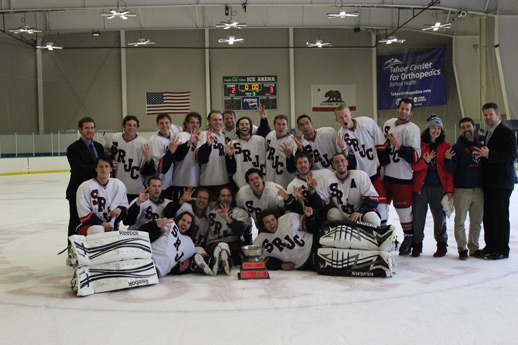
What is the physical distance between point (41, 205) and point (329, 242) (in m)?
7.58

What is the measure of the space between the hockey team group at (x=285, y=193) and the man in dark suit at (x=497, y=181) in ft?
0.04

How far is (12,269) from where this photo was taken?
5.29 metres

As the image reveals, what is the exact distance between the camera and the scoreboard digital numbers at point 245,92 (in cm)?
2198

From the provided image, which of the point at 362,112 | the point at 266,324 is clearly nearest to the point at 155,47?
the point at 362,112

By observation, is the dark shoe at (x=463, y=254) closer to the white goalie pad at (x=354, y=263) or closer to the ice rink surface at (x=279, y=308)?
the ice rink surface at (x=279, y=308)

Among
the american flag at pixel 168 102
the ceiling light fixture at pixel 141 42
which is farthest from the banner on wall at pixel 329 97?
the ceiling light fixture at pixel 141 42

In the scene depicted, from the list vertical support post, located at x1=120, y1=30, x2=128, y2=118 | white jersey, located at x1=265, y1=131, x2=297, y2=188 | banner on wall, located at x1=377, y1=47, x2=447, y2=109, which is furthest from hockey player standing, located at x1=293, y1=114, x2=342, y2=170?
vertical support post, located at x1=120, y1=30, x2=128, y2=118

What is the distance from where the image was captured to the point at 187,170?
19.2 ft

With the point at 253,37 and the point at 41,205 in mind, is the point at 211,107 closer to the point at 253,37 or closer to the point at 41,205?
the point at 253,37

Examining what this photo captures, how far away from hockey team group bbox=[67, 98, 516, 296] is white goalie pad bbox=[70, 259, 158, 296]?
0.5 inches

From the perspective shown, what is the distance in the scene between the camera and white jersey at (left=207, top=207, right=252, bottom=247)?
5.41 metres

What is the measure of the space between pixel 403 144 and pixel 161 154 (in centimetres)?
263

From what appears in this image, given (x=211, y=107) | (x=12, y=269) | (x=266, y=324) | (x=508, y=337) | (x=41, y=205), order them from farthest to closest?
1. (x=211, y=107)
2. (x=41, y=205)
3. (x=12, y=269)
4. (x=266, y=324)
5. (x=508, y=337)

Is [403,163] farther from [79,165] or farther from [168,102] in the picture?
[168,102]
